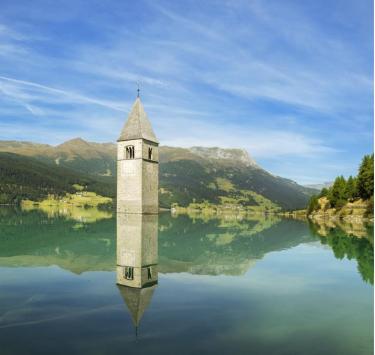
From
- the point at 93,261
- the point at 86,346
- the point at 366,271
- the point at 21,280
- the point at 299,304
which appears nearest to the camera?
the point at 86,346

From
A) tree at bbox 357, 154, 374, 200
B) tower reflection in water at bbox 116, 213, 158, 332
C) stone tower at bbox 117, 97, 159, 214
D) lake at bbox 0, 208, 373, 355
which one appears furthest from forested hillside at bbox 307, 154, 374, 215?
tower reflection in water at bbox 116, 213, 158, 332

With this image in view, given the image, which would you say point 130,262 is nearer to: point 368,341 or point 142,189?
point 368,341

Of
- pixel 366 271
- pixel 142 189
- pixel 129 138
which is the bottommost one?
pixel 366 271

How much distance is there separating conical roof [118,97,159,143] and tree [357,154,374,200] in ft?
170

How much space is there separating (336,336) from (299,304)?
3.54 metres

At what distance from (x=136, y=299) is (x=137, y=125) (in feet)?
248

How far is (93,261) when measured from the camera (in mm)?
21500

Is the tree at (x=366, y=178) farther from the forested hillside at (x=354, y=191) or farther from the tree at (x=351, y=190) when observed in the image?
the tree at (x=351, y=190)

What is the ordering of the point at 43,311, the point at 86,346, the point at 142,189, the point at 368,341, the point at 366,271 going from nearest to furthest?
1. the point at 86,346
2. the point at 368,341
3. the point at 43,311
4. the point at 366,271
5. the point at 142,189

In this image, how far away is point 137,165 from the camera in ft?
273

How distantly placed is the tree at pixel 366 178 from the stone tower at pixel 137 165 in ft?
167

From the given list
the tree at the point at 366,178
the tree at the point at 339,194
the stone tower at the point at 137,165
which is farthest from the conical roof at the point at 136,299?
the tree at the point at 339,194

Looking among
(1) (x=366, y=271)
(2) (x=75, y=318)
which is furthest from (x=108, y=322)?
(1) (x=366, y=271)

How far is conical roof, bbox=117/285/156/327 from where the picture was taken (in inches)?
444
